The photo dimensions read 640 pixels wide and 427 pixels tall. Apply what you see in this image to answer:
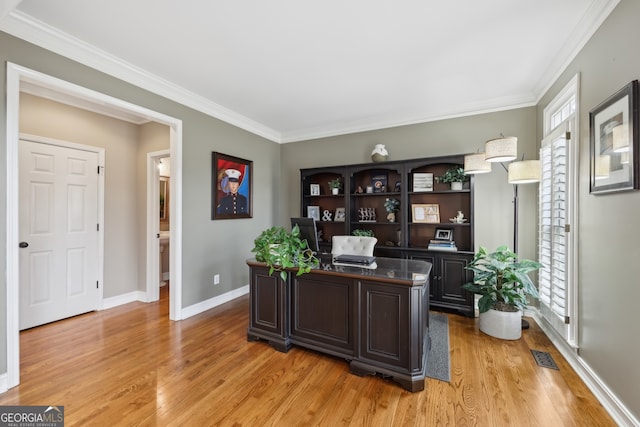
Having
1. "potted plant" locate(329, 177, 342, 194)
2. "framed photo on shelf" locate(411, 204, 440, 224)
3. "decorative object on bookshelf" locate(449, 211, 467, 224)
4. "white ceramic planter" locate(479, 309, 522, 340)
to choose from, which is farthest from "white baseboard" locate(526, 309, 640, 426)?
"potted plant" locate(329, 177, 342, 194)

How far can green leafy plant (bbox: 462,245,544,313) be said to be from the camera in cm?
279

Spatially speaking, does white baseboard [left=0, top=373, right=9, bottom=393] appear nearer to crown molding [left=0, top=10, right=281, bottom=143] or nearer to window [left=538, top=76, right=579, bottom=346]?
crown molding [left=0, top=10, right=281, bottom=143]

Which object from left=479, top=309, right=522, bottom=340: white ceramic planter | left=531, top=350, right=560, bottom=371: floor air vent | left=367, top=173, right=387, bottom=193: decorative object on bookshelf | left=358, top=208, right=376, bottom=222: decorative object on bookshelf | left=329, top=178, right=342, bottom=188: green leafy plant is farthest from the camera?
left=329, top=178, right=342, bottom=188: green leafy plant

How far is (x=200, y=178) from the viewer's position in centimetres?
354

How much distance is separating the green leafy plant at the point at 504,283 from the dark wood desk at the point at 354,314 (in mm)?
1001

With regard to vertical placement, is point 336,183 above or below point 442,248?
above

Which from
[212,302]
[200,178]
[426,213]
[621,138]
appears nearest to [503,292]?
[426,213]

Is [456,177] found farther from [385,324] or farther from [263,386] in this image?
[263,386]

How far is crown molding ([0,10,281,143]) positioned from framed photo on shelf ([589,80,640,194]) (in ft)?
12.6

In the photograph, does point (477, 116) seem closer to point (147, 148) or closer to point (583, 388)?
point (583, 388)

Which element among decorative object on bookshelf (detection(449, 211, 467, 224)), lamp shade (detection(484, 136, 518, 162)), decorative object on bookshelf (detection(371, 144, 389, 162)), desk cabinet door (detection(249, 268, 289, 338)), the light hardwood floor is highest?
decorative object on bookshelf (detection(371, 144, 389, 162))

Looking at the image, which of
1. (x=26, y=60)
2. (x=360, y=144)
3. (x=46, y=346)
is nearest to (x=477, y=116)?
(x=360, y=144)

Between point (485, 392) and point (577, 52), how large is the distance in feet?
9.24

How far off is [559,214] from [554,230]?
190mm
